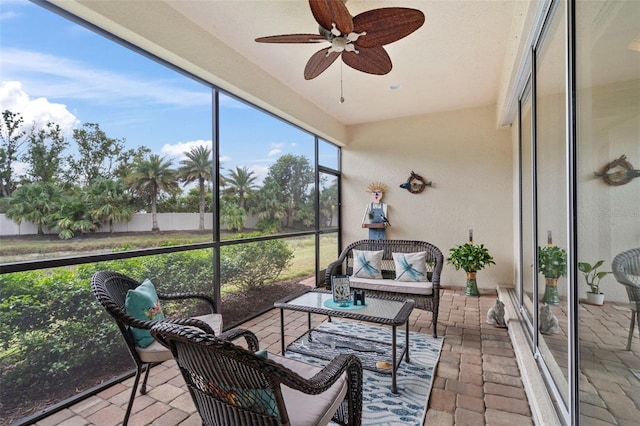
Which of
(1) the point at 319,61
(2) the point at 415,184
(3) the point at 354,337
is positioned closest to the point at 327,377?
(3) the point at 354,337

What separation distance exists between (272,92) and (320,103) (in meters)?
1.19

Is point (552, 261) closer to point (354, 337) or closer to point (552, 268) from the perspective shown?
point (552, 268)

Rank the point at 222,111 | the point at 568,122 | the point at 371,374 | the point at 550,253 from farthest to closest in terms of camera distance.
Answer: the point at 222,111
the point at 371,374
the point at 550,253
the point at 568,122

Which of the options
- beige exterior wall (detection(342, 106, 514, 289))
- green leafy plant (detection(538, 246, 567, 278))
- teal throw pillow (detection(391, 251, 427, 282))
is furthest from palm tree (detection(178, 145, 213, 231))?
beige exterior wall (detection(342, 106, 514, 289))

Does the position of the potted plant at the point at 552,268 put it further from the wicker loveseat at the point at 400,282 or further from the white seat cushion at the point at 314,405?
the white seat cushion at the point at 314,405

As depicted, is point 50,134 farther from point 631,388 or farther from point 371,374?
point 631,388

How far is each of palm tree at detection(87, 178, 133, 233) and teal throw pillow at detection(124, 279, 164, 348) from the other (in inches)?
25.6

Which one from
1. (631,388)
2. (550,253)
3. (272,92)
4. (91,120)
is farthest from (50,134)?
(550,253)

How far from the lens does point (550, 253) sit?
206 centimetres

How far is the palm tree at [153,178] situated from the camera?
249 cm

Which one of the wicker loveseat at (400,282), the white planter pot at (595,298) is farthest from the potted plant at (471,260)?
the white planter pot at (595,298)

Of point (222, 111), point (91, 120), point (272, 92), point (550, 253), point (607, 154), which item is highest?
point (272, 92)

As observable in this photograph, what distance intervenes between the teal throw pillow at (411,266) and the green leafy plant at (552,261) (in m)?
1.33

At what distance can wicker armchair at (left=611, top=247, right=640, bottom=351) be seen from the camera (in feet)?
3.07
